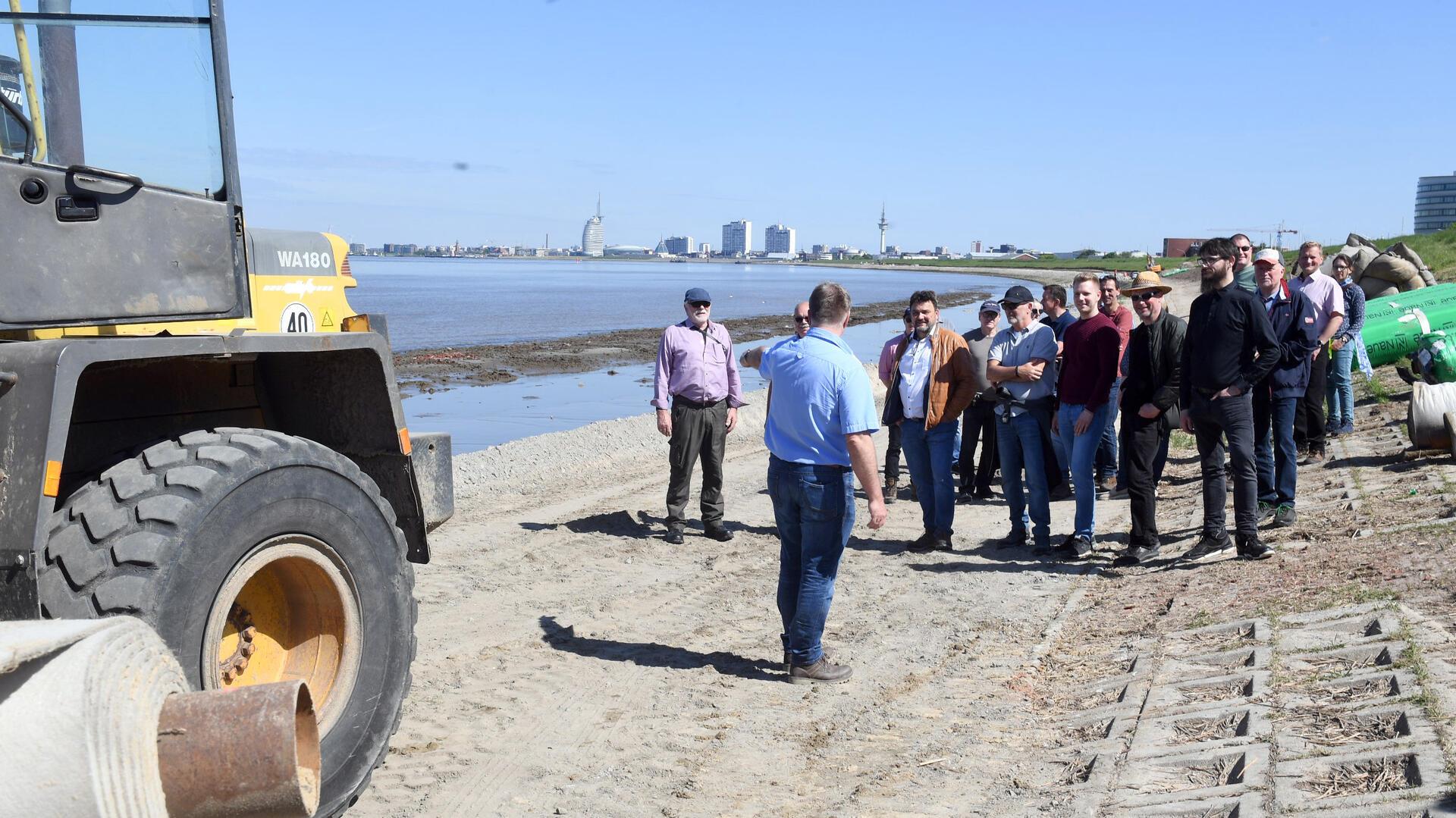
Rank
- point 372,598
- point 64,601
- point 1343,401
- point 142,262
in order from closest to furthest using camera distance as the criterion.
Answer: point 64,601 → point 142,262 → point 372,598 → point 1343,401

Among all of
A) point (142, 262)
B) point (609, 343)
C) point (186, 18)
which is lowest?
point (609, 343)

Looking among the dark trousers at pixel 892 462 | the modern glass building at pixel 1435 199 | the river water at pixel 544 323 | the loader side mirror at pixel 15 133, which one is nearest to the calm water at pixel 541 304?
the river water at pixel 544 323

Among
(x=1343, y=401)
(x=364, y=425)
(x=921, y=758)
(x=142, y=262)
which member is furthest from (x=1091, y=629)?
(x=1343, y=401)

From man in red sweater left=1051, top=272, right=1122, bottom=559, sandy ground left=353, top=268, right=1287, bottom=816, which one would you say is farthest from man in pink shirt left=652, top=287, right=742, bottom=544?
man in red sweater left=1051, top=272, right=1122, bottom=559

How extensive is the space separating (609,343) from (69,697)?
32.6 meters

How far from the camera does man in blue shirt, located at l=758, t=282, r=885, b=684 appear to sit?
17.5ft

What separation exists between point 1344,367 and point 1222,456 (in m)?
4.86

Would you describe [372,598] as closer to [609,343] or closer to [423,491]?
[423,491]

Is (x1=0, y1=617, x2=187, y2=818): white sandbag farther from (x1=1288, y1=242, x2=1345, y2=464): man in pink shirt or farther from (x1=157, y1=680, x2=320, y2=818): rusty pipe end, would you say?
(x1=1288, y1=242, x2=1345, y2=464): man in pink shirt

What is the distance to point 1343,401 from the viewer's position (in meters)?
11.2

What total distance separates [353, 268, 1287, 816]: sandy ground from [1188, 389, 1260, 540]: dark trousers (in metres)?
0.77

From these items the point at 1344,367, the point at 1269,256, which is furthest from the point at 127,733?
the point at 1344,367

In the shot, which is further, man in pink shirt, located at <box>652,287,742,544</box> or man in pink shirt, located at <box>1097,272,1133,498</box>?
man in pink shirt, located at <box>1097,272,1133,498</box>

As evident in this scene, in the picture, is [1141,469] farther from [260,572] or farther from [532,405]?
[532,405]
